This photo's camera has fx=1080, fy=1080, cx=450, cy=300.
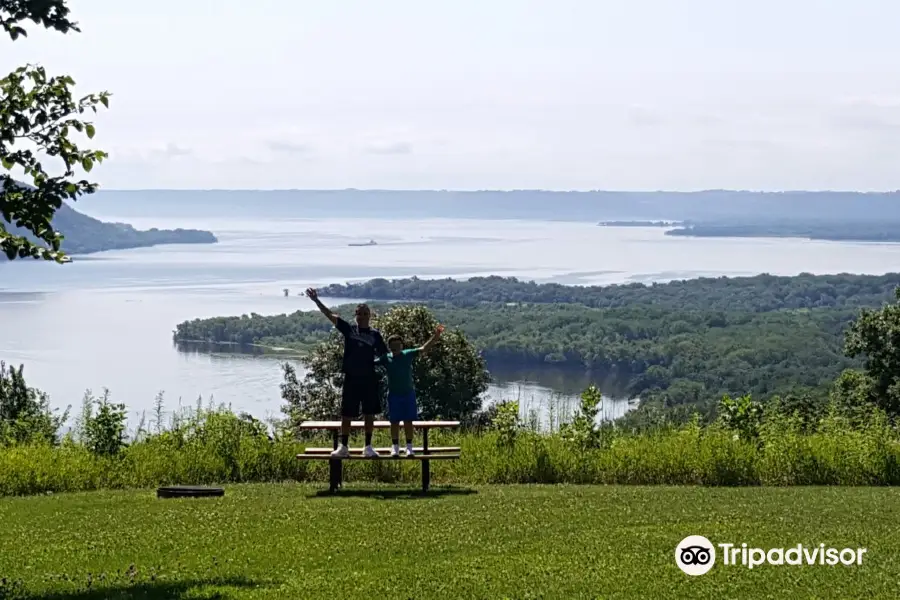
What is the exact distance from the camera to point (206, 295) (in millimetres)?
112438

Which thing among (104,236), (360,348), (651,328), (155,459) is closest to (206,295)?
(651,328)

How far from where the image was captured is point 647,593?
675 centimetres

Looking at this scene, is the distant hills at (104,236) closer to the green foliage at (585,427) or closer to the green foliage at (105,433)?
the green foliage at (105,433)

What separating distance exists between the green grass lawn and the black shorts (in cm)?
87

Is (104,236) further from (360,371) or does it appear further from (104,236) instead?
(360,371)

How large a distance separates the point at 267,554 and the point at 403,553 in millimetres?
1018

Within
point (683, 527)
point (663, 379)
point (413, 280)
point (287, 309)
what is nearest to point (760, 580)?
point (683, 527)

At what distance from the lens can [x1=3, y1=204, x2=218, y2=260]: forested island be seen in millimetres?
144375

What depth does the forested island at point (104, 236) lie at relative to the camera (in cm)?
14438

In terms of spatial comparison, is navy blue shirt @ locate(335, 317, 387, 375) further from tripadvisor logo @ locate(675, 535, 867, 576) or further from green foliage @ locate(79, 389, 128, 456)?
tripadvisor logo @ locate(675, 535, 867, 576)

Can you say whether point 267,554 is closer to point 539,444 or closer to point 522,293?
point 539,444

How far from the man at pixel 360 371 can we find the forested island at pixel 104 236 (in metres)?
127

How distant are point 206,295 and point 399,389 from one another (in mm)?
103654

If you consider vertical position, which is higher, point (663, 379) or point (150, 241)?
point (150, 241)
